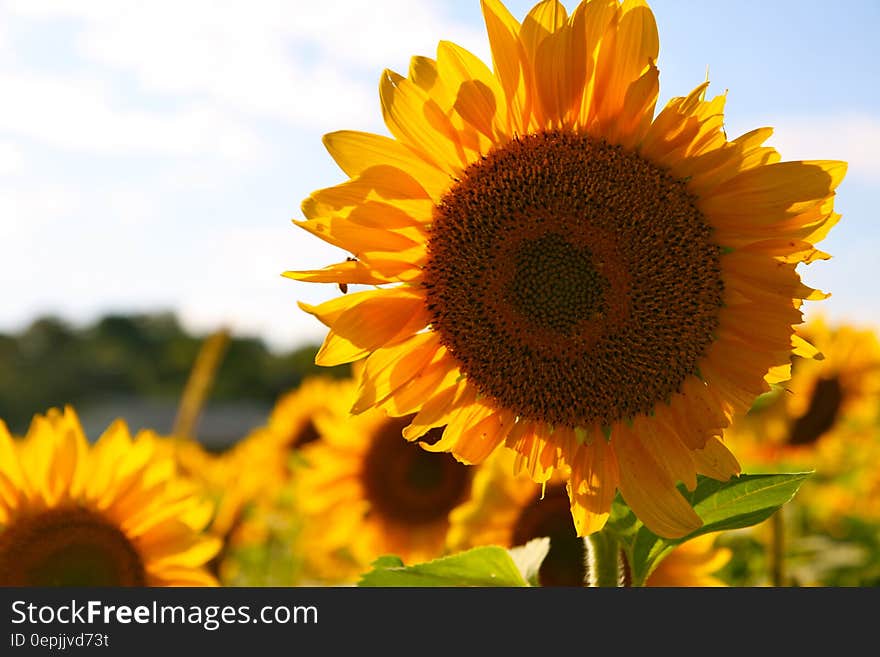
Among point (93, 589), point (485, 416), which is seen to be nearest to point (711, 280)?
point (485, 416)

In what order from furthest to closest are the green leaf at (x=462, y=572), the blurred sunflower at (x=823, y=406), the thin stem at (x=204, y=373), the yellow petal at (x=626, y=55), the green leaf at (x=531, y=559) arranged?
the blurred sunflower at (x=823, y=406)
the thin stem at (x=204, y=373)
the green leaf at (x=531, y=559)
the green leaf at (x=462, y=572)
the yellow petal at (x=626, y=55)

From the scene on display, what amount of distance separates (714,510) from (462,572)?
57 cm

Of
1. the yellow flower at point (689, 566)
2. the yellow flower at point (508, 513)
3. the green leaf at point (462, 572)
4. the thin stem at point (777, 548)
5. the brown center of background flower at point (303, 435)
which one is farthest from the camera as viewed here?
the brown center of background flower at point (303, 435)

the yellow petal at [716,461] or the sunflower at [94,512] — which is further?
the sunflower at [94,512]

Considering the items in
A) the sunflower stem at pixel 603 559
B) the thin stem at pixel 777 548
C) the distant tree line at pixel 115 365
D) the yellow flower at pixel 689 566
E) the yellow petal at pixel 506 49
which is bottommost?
the sunflower stem at pixel 603 559

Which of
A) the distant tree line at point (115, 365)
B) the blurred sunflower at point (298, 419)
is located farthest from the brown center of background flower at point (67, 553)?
the distant tree line at point (115, 365)

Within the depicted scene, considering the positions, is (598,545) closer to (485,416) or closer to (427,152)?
(485,416)

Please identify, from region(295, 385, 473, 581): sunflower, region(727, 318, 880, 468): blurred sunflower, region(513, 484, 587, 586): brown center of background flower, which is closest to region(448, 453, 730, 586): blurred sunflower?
region(513, 484, 587, 586): brown center of background flower

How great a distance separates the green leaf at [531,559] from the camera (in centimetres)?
225

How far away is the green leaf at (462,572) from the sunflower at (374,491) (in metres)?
2.51

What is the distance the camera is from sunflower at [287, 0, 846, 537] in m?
1.95

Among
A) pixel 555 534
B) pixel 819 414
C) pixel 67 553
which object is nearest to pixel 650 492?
pixel 555 534

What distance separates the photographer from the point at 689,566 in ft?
10.9

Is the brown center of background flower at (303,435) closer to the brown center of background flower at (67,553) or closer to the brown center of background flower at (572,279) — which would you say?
the brown center of background flower at (67,553)
